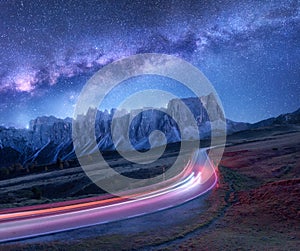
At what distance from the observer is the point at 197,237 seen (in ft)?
55.9

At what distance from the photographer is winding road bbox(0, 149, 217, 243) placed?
18500 mm

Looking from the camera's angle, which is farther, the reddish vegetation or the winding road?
the reddish vegetation

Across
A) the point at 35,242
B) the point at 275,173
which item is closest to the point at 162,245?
the point at 35,242

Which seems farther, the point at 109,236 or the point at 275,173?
the point at 275,173

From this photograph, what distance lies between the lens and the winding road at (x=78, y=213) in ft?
60.7

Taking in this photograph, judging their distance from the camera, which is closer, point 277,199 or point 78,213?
point 78,213

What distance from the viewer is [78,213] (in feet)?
73.0

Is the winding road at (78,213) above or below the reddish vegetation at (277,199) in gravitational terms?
above

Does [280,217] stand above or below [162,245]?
below

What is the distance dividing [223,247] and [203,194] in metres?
15.0

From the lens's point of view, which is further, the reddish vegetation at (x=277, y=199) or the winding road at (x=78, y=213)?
the reddish vegetation at (x=277, y=199)

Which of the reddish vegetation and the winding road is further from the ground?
the winding road

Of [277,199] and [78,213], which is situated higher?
[78,213]

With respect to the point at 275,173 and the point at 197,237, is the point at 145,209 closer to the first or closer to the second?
the point at 197,237
